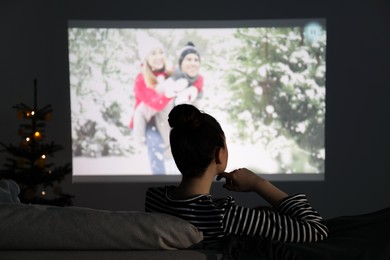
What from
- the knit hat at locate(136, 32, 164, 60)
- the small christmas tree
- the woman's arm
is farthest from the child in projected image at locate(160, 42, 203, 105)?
the woman's arm

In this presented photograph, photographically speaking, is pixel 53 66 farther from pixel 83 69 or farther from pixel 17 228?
pixel 17 228

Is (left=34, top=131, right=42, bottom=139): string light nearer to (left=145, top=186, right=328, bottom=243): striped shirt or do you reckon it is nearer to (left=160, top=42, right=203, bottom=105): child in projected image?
(left=160, top=42, right=203, bottom=105): child in projected image

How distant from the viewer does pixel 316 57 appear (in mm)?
5395

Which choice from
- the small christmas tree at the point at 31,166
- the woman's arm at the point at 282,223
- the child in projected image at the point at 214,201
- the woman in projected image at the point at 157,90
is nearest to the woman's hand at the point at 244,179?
the child in projected image at the point at 214,201

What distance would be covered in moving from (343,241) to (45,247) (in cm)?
73

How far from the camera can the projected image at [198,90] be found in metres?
5.38

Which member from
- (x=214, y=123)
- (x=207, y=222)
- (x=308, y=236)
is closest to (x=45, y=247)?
(x=207, y=222)

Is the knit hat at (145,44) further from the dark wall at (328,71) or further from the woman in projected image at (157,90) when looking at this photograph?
the dark wall at (328,71)

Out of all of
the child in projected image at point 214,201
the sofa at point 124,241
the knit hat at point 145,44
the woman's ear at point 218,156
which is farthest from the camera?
the knit hat at point 145,44

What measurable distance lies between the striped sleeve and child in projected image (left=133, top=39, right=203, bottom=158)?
160 inches

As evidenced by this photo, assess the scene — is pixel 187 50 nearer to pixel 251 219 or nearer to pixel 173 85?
pixel 173 85

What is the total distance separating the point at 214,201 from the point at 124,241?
32cm

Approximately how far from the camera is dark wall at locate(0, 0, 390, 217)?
213 inches

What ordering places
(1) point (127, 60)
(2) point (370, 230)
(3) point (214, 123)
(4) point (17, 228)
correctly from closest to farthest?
1. (4) point (17, 228)
2. (2) point (370, 230)
3. (3) point (214, 123)
4. (1) point (127, 60)
